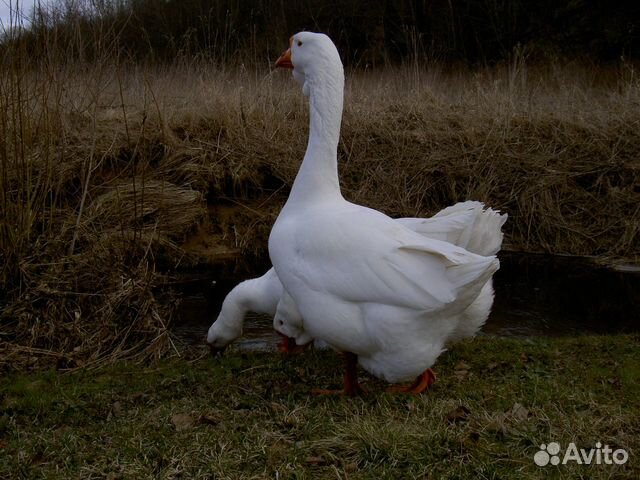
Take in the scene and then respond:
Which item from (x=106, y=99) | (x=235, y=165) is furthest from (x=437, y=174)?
(x=106, y=99)

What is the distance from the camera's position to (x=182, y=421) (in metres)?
3.45

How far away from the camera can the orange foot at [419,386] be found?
3.89 m

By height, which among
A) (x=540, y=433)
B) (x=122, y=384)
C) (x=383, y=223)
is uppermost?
(x=383, y=223)

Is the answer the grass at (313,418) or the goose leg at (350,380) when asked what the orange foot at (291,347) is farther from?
the goose leg at (350,380)

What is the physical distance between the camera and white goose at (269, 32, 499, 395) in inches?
131

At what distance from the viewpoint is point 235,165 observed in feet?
29.6

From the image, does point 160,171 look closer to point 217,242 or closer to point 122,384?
point 217,242

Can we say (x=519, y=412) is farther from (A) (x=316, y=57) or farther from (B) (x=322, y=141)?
(A) (x=316, y=57)

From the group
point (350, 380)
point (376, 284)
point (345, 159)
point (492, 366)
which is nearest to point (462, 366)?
point (492, 366)

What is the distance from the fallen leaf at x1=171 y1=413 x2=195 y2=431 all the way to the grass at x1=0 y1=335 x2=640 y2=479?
0.03 feet

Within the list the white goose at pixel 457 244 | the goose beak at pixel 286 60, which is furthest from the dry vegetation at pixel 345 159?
the goose beak at pixel 286 60

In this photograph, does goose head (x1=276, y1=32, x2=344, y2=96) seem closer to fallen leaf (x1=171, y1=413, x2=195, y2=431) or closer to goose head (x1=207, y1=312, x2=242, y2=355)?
goose head (x1=207, y1=312, x2=242, y2=355)

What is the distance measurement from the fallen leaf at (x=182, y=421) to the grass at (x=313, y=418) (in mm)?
10

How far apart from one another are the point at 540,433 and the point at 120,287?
3.49 meters
